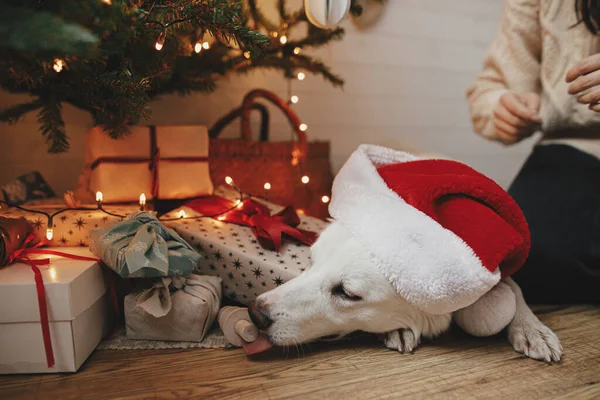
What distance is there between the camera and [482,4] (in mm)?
2090

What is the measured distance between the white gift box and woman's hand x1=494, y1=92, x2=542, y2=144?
3.59 feet

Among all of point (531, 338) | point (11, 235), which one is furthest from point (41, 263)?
point (531, 338)

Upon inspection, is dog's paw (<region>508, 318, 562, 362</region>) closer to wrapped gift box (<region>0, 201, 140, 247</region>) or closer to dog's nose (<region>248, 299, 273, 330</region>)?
dog's nose (<region>248, 299, 273, 330</region>)

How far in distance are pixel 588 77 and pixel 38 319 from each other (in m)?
1.17

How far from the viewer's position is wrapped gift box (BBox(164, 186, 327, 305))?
0.94 metres

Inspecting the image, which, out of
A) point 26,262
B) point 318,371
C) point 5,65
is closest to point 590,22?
point 318,371

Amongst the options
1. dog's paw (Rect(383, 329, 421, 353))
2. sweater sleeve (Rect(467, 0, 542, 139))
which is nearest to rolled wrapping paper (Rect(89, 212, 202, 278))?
dog's paw (Rect(383, 329, 421, 353))

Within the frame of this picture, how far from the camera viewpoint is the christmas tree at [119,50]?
1.81 ft

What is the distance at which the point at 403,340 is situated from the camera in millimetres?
843

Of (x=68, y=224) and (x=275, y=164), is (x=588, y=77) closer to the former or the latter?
(x=275, y=164)

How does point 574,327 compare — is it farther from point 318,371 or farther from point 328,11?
point 328,11

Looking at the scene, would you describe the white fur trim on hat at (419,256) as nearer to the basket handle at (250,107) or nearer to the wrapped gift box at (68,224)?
the wrapped gift box at (68,224)

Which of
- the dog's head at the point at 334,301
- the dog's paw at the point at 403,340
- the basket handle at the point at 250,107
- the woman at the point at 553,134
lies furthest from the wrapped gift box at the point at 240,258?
the woman at the point at 553,134

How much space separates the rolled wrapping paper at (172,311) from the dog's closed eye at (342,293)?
26cm
